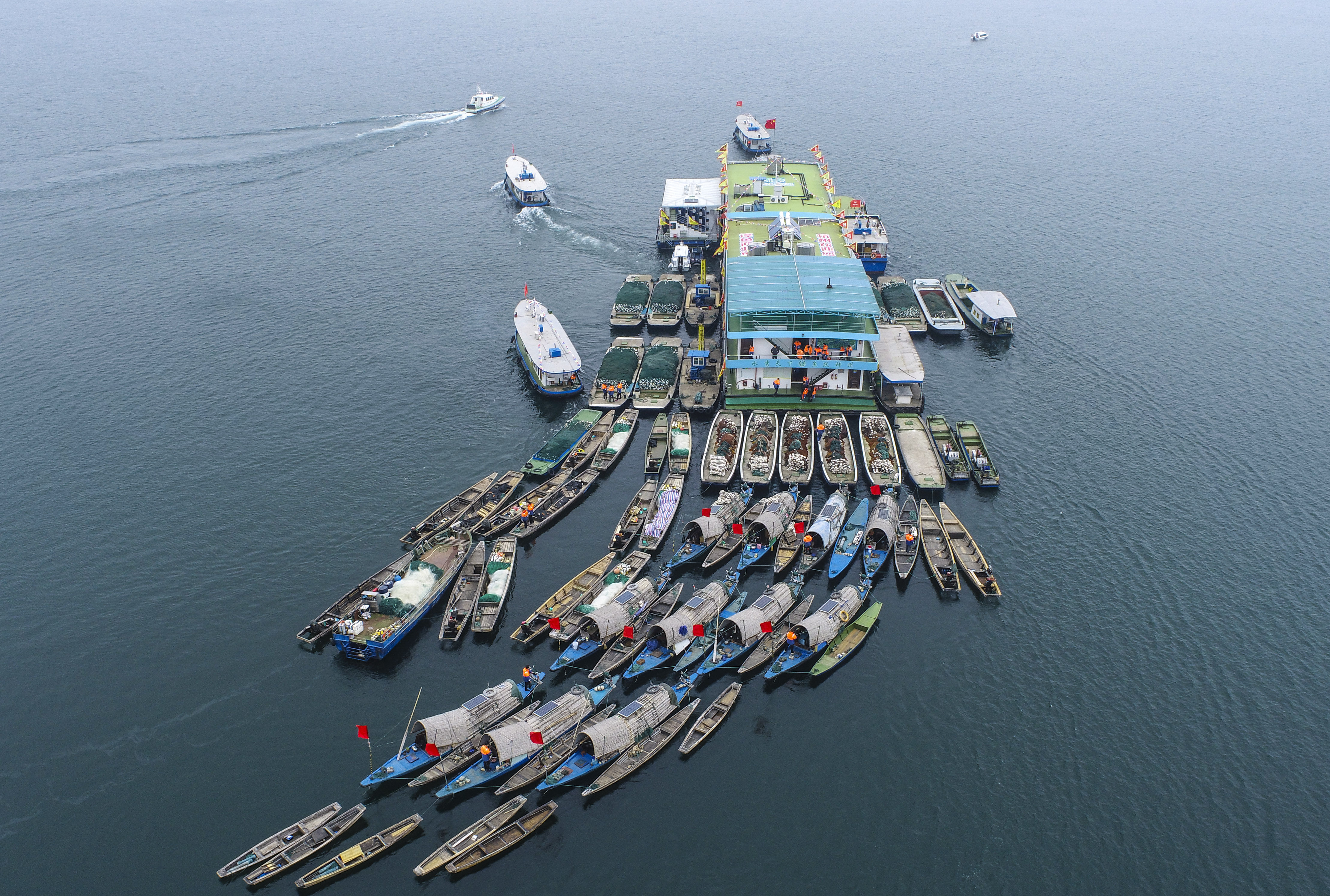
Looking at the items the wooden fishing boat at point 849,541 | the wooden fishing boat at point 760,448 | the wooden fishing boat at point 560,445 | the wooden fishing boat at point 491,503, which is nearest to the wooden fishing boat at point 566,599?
the wooden fishing boat at point 491,503

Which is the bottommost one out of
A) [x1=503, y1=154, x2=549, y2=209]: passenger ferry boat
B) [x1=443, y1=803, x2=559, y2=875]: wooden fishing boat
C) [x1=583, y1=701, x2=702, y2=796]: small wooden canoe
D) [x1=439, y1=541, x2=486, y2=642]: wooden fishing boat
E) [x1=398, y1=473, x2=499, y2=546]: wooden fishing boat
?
[x1=443, y1=803, x2=559, y2=875]: wooden fishing boat

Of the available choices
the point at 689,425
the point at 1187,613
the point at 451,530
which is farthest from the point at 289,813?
the point at 1187,613

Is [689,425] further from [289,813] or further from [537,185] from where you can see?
[537,185]

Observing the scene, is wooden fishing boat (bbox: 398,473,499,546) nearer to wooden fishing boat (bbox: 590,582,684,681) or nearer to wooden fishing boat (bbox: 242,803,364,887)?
wooden fishing boat (bbox: 590,582,684,681)

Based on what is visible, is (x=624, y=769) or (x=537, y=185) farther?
(x=537, y=185)

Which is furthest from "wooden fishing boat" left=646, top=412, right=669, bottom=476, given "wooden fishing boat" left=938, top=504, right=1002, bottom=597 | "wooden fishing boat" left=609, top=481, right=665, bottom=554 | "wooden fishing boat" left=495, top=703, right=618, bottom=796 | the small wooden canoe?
"wooden fishing boat" left=495, top=703, right=618, bottom=796

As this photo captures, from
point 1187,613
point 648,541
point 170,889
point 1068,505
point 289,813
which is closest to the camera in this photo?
point 170,889

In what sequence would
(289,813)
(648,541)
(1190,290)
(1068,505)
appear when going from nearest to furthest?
(289,813) < (648,541) < (1068,505) < (1190,290)

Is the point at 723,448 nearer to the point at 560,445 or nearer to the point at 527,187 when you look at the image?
the point at 560,445
